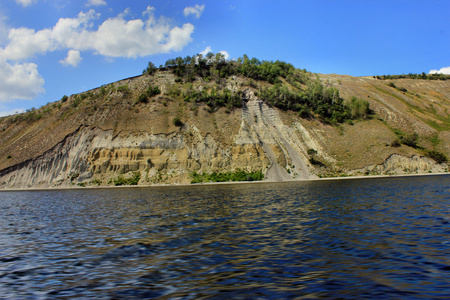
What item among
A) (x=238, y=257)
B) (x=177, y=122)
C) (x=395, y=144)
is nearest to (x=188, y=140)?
(x=177, y=122)

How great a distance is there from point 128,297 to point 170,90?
72.4m

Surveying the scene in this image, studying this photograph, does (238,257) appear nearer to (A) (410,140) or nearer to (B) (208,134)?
(B) (208,134)

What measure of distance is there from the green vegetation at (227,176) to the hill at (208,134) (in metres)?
0.25

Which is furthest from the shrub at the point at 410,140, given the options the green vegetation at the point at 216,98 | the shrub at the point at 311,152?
the green vegetation at the point at 216,98

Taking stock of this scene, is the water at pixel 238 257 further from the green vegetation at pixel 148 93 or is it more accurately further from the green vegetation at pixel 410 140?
the green vegetation at pixel 148 93

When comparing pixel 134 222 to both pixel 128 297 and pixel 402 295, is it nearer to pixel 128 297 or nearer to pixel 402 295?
pixel 128 297

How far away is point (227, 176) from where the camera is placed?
57.2 metres

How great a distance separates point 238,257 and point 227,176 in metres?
48.3

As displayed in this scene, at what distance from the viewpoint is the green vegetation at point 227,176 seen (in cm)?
5609

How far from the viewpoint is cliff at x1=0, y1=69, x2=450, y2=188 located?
2296 inches

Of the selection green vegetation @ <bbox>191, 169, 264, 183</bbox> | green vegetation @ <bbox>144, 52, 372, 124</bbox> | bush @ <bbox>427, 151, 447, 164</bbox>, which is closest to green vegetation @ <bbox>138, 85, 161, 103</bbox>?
green vegetation @ <bbox>144, 52, 372, 124</bbox>

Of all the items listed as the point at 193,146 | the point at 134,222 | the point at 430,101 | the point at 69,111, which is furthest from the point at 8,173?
the point at 430,101

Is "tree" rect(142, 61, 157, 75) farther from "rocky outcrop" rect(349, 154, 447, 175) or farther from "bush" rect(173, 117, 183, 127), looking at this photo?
"rocky outcrop" rect(349, 154, 447, 175)

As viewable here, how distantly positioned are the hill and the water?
4237 centimetres
